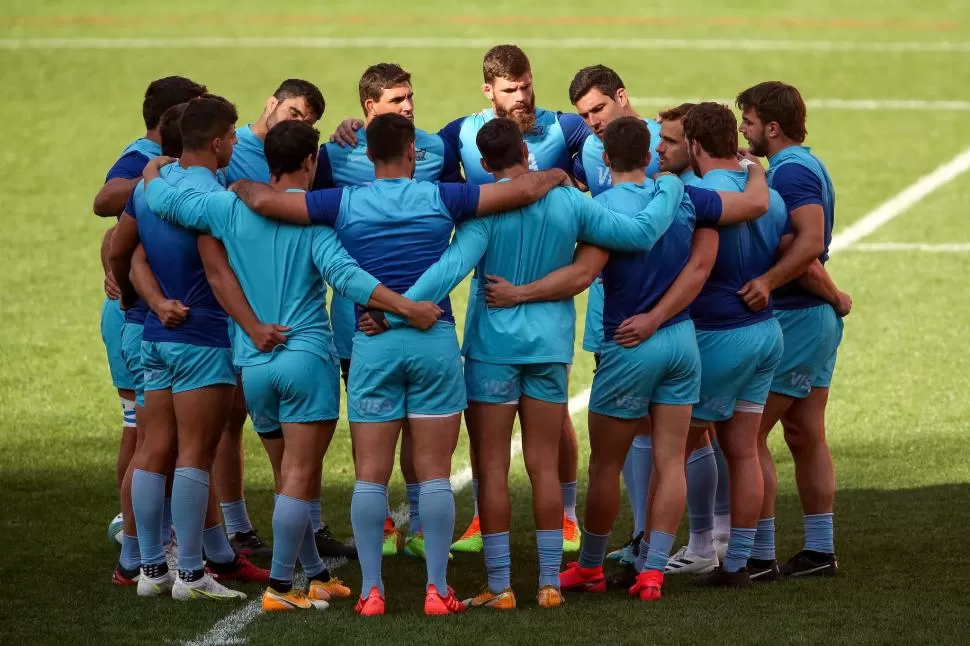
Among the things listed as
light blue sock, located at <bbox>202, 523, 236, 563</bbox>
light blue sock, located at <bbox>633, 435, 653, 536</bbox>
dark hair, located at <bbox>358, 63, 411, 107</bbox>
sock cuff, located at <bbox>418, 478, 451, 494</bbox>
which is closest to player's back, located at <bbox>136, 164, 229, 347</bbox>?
light blue sock, located at <bbox>202, 523, 236, 563</bbox>

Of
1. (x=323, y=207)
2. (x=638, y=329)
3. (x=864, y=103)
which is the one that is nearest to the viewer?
(x=323, y=207)

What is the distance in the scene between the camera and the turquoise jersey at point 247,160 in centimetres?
743

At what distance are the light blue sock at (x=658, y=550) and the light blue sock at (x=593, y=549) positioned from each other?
217mm

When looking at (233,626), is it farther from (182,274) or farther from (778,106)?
(778,106)

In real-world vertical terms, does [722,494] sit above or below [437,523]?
below

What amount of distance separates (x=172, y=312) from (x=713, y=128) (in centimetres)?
233

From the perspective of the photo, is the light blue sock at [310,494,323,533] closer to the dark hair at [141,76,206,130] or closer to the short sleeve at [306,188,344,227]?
the short sleeve at [306,188,344,227]

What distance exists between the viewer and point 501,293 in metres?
6.27

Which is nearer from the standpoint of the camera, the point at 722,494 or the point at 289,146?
the point at 289,146

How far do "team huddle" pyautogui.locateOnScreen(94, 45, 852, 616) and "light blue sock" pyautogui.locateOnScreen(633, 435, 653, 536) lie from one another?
0.38 meters

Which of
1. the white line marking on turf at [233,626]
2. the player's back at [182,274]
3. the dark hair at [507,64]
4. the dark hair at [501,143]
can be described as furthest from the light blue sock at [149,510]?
the dark hair at [507,64]

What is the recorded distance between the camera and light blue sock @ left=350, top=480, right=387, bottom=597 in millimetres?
6172

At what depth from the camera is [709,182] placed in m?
6.64

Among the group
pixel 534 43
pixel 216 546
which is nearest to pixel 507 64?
pixel 216 546
